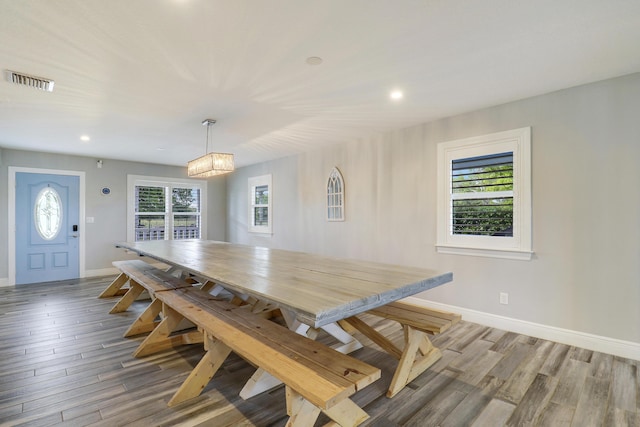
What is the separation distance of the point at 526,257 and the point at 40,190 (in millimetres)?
7441

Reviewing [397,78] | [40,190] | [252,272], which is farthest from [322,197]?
[40,190]

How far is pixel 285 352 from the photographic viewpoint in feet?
5.26

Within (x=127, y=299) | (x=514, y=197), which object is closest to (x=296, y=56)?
(x=514, y=197)

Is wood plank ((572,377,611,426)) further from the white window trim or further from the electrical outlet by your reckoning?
the white window trim

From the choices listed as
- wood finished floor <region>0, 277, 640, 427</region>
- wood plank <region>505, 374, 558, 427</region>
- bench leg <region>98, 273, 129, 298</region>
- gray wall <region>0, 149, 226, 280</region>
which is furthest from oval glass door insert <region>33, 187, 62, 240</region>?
wood plank <region>505, 374, 558, 427</region>

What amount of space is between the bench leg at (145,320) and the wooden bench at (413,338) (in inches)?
82.3

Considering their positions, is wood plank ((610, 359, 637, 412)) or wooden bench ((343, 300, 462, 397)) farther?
wooden bench ((343, 300, 462, 397))

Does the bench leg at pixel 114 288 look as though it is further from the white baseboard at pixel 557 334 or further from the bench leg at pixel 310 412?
the white baseboard at pixel 557 334

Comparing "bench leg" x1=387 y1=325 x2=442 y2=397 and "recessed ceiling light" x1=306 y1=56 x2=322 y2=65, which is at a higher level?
"recessed ceiling light" x1=306 y1=56 x2=322 y2=65

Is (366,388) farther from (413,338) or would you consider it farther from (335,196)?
(335,196)

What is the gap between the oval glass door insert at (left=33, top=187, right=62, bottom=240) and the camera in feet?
17.9

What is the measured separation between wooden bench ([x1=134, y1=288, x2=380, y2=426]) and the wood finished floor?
0.28 meters

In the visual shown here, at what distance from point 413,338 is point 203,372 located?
143 centimetres

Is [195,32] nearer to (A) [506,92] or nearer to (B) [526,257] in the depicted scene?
Result: (A) [506,92]
